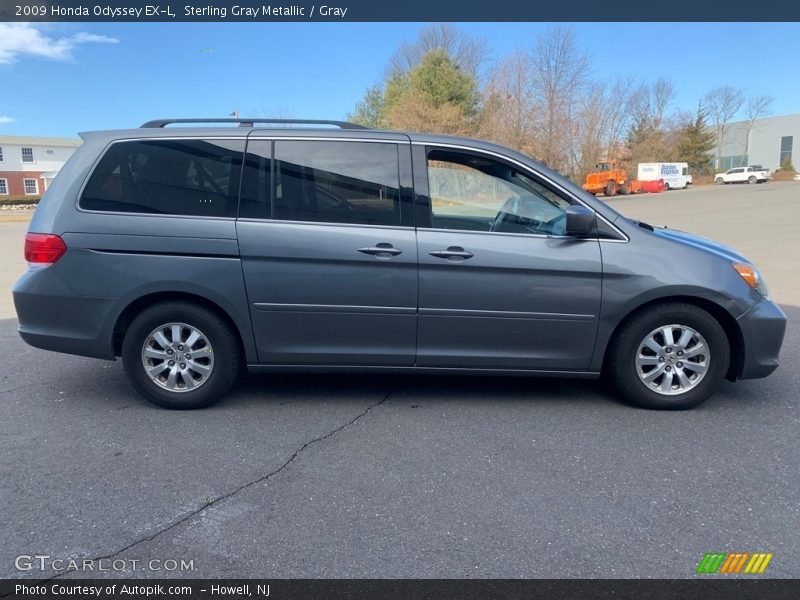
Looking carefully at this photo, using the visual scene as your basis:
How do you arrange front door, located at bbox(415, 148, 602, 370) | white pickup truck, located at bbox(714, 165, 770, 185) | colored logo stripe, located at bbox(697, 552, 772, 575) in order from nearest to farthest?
colored logo stripe, located at bbox(697, 552, 772, 575)
front door, located at bbox(415, 148, 602, 370)
white pickup truck, located at bbox(714, 165, 770, 185)

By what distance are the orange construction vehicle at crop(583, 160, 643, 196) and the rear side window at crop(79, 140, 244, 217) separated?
45466mm

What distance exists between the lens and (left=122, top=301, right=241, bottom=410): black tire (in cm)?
436

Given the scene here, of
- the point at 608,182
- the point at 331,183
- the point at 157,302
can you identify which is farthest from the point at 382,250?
the point at 608,182

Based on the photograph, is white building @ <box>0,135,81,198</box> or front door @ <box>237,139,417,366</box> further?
white building @ <box>0,135,81,198</box>

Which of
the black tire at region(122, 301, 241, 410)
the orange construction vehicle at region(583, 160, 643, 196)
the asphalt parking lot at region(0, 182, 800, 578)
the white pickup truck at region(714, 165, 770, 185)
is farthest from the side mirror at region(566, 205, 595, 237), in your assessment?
the white pickup truck at region(714, 165, 770, 185)

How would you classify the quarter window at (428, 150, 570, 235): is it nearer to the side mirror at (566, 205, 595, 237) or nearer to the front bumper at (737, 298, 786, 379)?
the side mirror at (566, 205, 595, 237)

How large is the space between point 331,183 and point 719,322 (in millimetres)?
2889

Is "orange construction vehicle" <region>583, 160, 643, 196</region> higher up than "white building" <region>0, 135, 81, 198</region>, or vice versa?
"white building" <region>0, 135, 81, 198</region>

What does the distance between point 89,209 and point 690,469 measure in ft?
13.8

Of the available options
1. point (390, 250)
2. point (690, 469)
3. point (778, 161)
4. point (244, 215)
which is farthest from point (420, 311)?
point (778, 161)

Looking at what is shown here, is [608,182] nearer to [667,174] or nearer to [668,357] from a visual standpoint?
[667,174]

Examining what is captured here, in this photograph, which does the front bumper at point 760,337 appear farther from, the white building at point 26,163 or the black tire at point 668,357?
the white building at point 26,163

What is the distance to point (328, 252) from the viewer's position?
4.26 m
